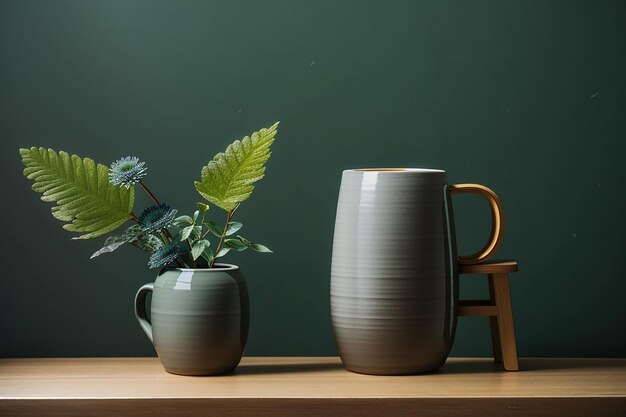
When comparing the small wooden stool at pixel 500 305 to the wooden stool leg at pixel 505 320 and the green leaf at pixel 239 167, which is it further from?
the green leaf at pixel 239 167

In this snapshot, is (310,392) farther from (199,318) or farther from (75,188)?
(75,188)

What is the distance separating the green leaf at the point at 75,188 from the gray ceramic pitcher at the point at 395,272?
0.27 m

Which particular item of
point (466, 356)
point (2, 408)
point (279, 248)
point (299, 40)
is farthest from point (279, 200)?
point (2, 408)

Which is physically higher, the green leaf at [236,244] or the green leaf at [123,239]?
the green leaf at [123,239]

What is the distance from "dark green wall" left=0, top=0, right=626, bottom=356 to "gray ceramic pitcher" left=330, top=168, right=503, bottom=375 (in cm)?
14

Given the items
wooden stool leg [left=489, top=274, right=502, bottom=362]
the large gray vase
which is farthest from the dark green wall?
the large gray vase

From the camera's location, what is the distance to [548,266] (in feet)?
3.59

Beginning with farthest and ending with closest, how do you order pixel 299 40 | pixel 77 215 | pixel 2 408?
pixel 299 40
pixel 77 215
pixel 2 408

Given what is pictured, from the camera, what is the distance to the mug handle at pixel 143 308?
99 cm

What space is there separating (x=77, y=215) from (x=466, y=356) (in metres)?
0.51

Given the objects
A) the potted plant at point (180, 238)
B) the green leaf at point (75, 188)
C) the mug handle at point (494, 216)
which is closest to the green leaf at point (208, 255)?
the potted plant at point (180, 238)

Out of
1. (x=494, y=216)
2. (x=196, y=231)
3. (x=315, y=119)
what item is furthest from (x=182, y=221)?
(x=494, y=216)

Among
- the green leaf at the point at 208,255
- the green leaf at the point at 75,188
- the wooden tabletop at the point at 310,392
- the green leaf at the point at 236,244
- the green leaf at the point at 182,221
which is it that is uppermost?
the green leaf at the point at 75,188

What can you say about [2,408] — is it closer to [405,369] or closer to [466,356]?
[405,369]
